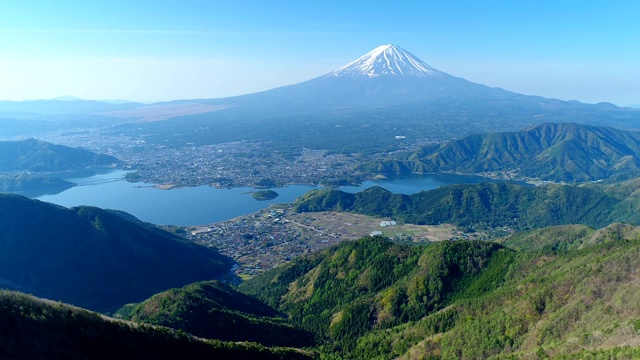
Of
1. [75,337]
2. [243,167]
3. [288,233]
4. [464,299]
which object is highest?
[75,337]

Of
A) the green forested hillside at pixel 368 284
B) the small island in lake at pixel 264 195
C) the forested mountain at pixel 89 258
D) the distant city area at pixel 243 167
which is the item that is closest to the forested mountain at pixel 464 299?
the green forested hillside at pixel 368 284

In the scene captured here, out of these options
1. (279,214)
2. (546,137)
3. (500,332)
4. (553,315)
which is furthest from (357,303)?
(546,137)

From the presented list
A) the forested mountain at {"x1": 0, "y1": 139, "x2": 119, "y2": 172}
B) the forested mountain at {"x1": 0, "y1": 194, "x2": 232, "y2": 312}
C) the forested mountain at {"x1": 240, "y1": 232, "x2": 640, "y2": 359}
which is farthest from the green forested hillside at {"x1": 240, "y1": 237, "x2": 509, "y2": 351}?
the forested mountain at {"x1": 0, "y1": 139, "x2": 119, "y2": 172}

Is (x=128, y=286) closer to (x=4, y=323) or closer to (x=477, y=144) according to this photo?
(x=4, y=323)

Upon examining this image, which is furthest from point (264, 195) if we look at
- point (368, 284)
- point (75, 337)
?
point (75, 337)

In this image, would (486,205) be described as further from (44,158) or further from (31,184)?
(44,158)

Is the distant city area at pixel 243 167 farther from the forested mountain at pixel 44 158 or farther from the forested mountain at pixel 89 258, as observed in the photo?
the forested mountain at pixel 89 258
